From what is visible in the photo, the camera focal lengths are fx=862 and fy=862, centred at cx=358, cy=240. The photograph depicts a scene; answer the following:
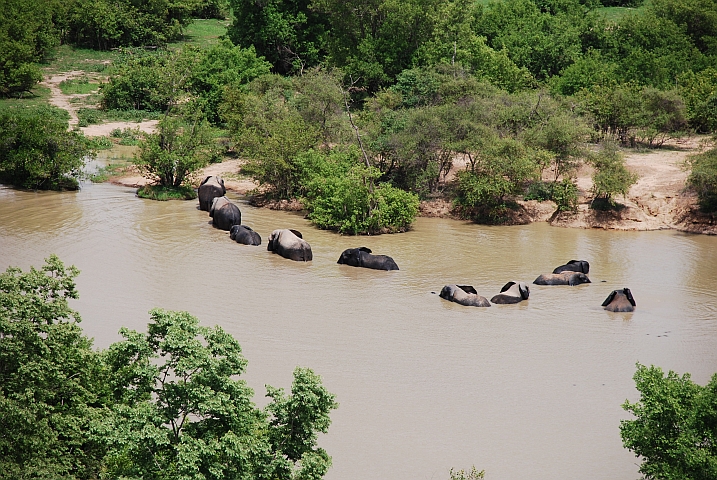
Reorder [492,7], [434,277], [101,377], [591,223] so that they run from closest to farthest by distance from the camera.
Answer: [101,377]
[434,277]
[591,223]
[492,7]

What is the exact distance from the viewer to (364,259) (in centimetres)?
2098

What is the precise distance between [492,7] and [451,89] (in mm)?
15590

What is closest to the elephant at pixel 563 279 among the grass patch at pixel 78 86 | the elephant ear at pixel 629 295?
the elephant ear at pixel 629 295

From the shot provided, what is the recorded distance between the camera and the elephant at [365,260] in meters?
20.9

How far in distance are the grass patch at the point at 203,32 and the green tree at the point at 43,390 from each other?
38.4m

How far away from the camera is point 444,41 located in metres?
35.4

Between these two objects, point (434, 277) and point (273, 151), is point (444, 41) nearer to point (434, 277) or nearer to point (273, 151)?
point (273, 151)

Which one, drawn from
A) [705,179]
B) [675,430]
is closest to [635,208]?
[705,179]

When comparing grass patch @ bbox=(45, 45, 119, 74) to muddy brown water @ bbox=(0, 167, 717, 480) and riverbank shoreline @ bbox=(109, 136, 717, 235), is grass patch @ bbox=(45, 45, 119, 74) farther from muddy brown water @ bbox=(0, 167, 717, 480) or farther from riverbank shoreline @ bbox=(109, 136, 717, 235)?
muddy brown water @ bbox=(0, 167, 717, 480)

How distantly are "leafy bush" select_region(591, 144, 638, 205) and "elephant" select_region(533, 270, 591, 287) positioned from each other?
5.89 meters

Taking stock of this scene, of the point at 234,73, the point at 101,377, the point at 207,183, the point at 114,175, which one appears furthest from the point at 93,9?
the point at 101,377

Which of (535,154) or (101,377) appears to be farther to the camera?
(535,154)

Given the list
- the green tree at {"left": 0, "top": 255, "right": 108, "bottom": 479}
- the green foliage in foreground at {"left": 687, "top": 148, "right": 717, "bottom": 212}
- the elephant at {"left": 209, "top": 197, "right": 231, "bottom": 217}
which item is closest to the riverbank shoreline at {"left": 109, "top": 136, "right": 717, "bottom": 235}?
the green foliage in foreground at {"left": 687, "top": 148, "right": 717, "bottom": 212}

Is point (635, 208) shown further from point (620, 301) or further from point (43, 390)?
point (43, 390)
